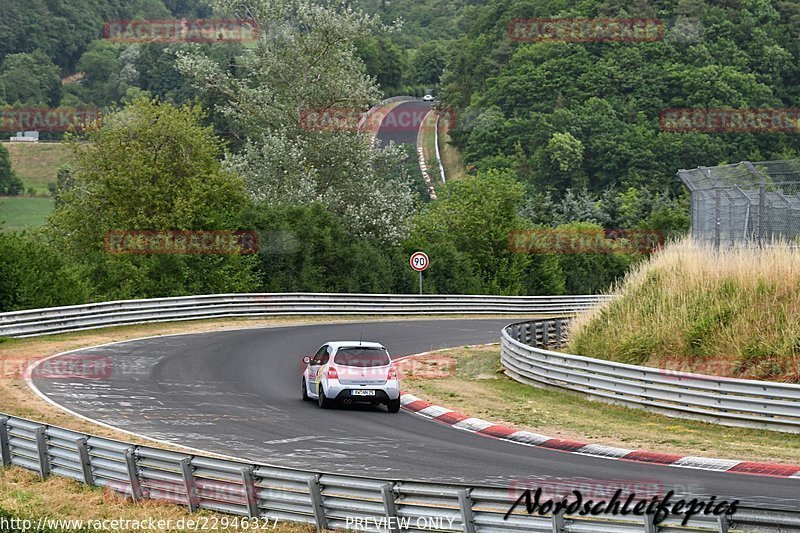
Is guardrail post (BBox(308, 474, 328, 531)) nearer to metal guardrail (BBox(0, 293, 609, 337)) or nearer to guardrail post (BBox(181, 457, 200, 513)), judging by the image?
guardrail post (BBox(181, 457, 200, 513))

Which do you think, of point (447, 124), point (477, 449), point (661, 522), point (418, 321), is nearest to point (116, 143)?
point (418, 321)

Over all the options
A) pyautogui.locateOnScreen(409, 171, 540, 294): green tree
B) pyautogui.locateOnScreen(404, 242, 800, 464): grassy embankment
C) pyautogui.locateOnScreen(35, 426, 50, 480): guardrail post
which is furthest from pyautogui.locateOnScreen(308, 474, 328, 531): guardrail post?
pyautogui.locateOnScreen(409, 171, 540, 294): green tree

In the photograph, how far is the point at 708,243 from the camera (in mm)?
26344

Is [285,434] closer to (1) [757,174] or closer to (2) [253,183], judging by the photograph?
(1) [757,174]

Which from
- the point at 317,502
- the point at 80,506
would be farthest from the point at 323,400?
the point at 317,502

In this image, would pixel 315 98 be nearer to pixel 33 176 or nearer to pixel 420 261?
pixel 420 261

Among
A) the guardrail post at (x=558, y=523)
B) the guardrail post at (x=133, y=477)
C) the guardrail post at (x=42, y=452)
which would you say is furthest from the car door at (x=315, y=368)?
the guardrail post at (x=558, y=523)

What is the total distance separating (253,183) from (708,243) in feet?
116

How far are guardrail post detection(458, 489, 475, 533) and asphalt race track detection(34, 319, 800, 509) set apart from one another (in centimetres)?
263

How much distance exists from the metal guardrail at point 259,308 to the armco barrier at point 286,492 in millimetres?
16567

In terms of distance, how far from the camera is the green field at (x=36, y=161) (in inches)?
6088

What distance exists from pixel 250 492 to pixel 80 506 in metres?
2.40

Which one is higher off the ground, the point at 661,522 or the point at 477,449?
the point at 661,522

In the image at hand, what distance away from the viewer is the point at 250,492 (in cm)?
1218
